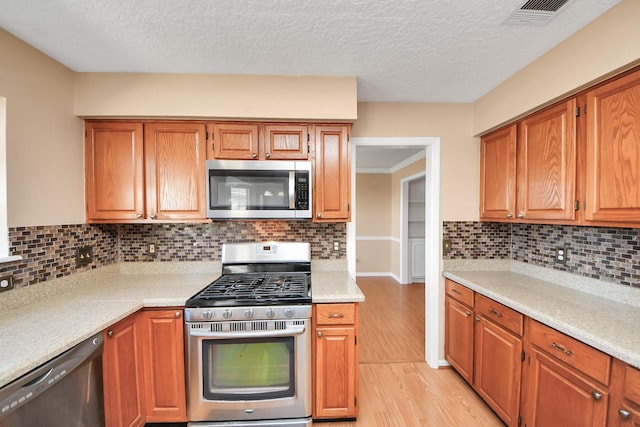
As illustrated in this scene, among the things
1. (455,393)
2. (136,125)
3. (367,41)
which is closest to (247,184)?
(136,125)

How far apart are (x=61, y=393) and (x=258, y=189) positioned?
1467mm

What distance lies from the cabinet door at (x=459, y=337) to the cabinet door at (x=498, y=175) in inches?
33.0

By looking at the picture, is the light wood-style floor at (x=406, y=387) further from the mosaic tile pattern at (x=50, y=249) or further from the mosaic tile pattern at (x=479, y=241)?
the mosaic tile pattern at (x=50, y=249)

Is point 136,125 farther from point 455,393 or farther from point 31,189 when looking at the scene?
point 455,393

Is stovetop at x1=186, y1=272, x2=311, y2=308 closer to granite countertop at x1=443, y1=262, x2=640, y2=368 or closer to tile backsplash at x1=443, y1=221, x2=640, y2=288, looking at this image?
granite countertop at x1=443, y1=262, x2=640, y2=368

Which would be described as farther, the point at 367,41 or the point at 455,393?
the point at 455,393

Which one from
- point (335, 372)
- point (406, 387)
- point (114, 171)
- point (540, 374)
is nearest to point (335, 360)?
point (335, 372)

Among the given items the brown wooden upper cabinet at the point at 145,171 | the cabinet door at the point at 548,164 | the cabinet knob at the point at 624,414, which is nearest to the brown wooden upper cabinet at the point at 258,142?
the brown wooden upper cabinet at the point at 145,171

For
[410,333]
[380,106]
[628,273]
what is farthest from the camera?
[410,333]

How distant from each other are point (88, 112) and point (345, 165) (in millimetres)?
1951

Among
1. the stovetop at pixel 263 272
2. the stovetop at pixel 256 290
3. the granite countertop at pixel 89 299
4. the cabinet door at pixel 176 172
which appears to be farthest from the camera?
the cabinet door at pixel 176 172

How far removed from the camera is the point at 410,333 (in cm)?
314

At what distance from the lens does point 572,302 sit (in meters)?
1.59

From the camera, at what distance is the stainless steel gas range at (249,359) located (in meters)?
1.66
